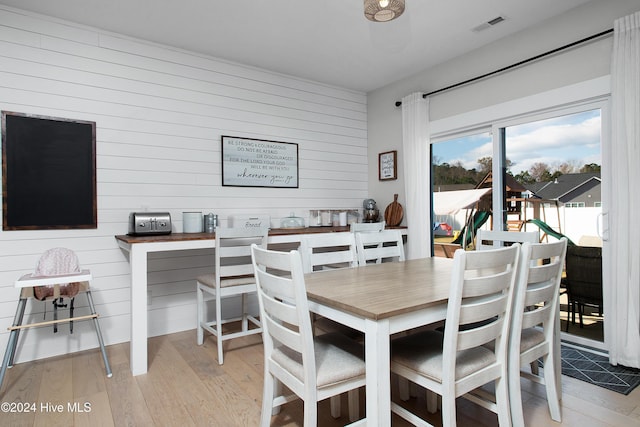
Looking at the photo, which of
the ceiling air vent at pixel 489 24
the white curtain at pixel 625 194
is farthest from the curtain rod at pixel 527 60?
the ceiling air vent at pixel 489 24

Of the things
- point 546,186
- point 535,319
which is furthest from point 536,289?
point 546,186

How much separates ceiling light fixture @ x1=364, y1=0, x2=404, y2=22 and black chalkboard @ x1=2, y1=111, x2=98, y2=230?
2.32 metres

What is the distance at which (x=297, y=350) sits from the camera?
148 centimetres

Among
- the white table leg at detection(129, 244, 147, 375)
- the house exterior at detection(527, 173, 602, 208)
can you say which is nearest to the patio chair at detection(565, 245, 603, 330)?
the house exterior at detection(527, 173, 602, 208)

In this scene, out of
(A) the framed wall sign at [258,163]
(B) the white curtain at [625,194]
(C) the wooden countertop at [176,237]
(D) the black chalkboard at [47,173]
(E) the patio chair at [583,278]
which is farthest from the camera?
(A) the framed wall sign at [258,163]

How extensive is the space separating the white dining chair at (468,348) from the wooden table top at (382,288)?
134 mm

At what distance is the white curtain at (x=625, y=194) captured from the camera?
2477 millimetres

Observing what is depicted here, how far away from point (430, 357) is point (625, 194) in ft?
6.48

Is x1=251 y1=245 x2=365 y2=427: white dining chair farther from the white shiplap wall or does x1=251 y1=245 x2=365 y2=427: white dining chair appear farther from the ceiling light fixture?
the white shiplap wall

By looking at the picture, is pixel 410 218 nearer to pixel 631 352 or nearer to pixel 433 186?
pixel 433 186

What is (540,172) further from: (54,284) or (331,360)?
(54,284)

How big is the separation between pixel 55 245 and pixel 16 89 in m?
1.18

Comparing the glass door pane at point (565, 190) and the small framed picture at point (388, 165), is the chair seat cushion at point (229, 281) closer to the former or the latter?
the small framed picture at point (388, 165)

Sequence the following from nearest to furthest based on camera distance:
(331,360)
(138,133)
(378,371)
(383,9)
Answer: (378,371)
(331,360)
(383,9)
(138,133)
